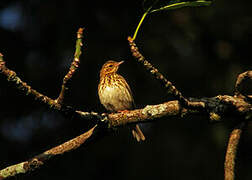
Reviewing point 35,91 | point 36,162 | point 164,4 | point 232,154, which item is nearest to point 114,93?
point 36,162

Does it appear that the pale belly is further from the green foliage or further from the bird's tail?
the green foliage

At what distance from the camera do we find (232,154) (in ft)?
11.5

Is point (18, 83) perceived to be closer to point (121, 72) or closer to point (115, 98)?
point (115, 98)

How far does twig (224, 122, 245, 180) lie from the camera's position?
3389 millimetres

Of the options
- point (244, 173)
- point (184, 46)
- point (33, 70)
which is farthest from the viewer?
point (184, 46)

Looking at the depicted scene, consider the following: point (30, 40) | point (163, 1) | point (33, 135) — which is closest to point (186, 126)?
point (33, 135)

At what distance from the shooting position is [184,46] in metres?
8.53

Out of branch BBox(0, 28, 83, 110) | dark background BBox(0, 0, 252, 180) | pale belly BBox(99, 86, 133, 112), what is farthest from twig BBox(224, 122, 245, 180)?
dark background BBox(0, 0, 252, 180)

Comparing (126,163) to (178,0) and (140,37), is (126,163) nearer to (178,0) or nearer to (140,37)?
(140,37)

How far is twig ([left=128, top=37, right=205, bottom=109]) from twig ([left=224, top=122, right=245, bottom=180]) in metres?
0.35

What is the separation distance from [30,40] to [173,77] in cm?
267

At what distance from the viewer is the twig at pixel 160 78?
3.11 meters

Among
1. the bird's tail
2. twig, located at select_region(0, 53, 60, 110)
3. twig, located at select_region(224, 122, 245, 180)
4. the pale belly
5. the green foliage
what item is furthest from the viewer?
the bird's tail

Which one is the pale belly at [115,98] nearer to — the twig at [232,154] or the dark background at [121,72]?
the dark background at [121,72]
